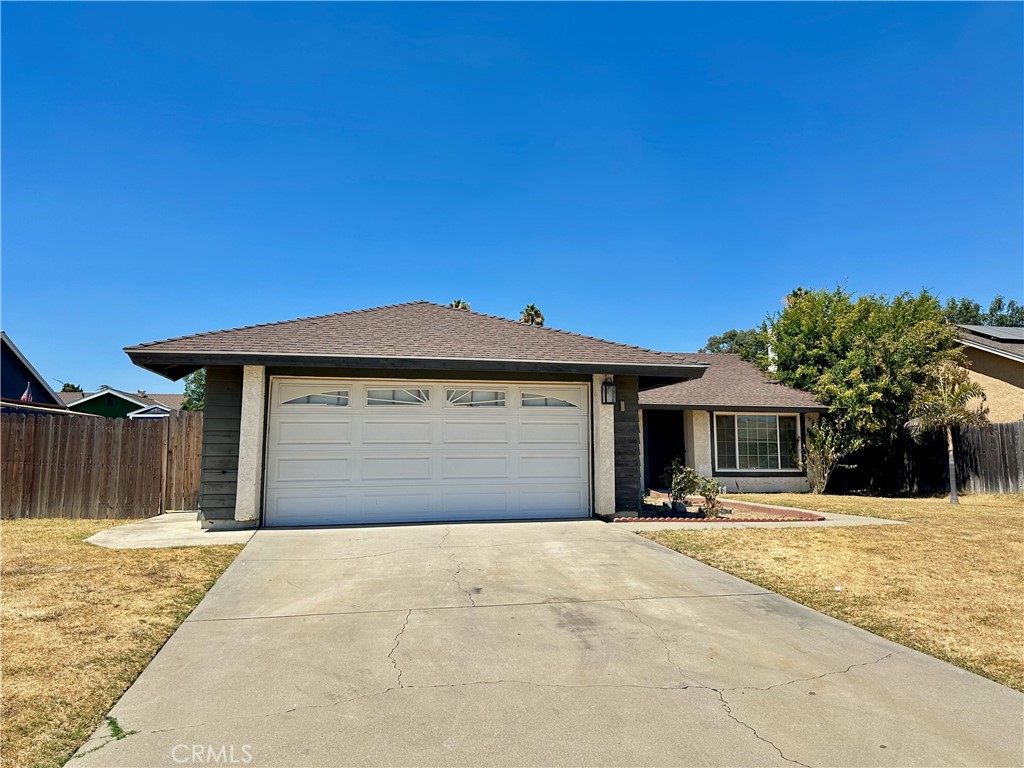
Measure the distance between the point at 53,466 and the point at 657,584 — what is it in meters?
11.3

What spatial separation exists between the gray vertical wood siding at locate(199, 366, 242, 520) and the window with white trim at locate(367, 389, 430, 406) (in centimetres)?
209

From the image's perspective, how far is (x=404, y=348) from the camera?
923cm

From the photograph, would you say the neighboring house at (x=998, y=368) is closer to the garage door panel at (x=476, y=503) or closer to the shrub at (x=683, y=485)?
the shrub at (x=683, y=485)

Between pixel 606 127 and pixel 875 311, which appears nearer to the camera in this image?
pixel 606 127

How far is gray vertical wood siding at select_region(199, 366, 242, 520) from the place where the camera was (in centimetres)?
881

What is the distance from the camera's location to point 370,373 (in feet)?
30.5

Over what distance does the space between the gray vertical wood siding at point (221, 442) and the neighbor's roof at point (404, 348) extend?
1.78 ft

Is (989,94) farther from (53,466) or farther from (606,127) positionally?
(53,466)

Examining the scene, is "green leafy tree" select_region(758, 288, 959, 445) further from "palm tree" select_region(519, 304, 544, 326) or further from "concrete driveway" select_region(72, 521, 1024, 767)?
"concrete driveway" select_region(72, 521, 1024, 767)

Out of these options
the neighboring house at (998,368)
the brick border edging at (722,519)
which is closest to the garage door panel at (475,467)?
the brick border edging at (722,519)

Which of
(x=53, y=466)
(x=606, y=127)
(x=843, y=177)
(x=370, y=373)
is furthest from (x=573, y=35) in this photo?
(x=53, y=466)

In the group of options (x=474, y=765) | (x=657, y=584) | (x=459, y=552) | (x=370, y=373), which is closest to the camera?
(x=474, y=765)

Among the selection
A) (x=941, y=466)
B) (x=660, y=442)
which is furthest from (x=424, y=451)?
(x=941, y=466)

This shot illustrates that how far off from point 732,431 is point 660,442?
7.14ft
